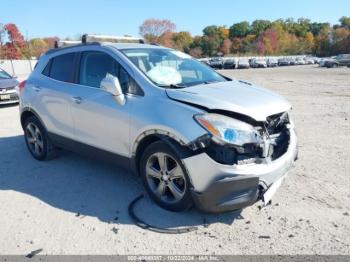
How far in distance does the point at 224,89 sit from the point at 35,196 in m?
2.77

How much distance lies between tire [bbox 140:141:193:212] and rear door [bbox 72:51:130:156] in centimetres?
38

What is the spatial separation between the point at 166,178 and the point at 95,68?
186 cm

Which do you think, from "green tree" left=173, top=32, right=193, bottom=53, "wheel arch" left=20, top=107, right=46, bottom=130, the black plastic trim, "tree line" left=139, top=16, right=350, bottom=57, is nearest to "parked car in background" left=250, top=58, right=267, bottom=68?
"tree line" left=139, top=16, right=350, bottom=57

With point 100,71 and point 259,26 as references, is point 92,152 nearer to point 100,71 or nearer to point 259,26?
point 100,71

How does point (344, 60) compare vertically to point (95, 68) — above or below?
below

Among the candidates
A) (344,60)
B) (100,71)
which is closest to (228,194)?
(100,71)

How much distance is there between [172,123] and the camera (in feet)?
11.3

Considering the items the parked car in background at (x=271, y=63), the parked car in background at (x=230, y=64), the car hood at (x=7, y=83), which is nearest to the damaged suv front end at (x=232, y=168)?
the car hood at (x=7, y=83)

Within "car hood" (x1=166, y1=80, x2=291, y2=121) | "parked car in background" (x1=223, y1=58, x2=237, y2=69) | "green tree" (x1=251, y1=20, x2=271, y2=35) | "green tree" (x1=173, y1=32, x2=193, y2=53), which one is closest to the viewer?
"car hood" (x1=166, y1=80, x2=291, y2=121)

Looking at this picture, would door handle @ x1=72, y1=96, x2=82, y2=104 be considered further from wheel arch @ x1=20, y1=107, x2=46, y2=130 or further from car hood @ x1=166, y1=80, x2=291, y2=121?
car hood @ x1=166, y1=80, x2=291, y2=121

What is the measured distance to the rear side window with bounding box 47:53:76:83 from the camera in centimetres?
483

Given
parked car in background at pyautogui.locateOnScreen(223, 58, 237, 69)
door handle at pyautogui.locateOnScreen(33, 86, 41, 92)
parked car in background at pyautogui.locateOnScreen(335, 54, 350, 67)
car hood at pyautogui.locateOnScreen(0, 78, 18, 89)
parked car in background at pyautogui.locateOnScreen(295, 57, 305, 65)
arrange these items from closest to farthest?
door handle at pyautogui.locateOnScreen(33, 86, 41, 92) → car hood at pyautogui.locateOnScreen(0, 78, 18, 89) → parked car in background at pyautogui.locateOnScreen(335, 54, 350, 67) → parked car in background at pyautogui.locateOnScreen(223, 58, 237, 69) → parked car in background at pyautogui.locateOnScreen(295, 57, 305, 65)

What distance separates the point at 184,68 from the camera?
4.54m

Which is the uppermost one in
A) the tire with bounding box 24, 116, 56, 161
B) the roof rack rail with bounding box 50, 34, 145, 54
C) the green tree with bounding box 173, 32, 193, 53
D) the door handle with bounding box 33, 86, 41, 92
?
the green tree with bounding box 173, 32, 193, 53
